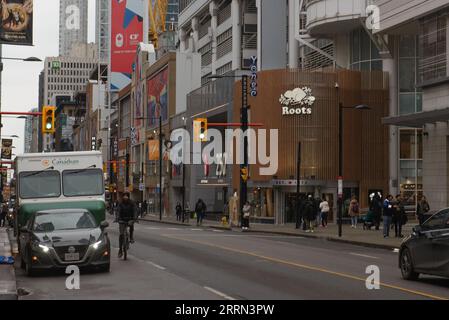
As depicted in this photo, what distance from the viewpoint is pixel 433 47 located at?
40312 millimetres

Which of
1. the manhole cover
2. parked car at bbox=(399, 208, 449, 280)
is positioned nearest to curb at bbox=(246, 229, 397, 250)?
parked car at bbox=(399, 208, 449, 280)

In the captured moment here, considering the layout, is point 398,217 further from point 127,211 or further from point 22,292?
point 22,292

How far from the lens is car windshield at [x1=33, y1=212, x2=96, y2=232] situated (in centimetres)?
1928

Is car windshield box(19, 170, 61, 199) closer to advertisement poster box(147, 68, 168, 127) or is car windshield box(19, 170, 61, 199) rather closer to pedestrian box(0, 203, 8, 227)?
pedestrian box(0, 203, 8, 227)

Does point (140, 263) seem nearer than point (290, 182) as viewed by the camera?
Yes

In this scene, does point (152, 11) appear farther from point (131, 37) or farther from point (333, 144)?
point (333, 144)

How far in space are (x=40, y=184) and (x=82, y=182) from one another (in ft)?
4.26

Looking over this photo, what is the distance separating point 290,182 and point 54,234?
116ft

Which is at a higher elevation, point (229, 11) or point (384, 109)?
point (229, 11)

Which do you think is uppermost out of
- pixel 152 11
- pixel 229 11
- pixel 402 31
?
pixel 152 11

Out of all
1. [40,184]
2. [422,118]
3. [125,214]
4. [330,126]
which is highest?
[330,126]

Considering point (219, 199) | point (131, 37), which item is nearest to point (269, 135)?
point (219, 199)

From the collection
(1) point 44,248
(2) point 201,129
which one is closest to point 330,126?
(2) point 201,129
